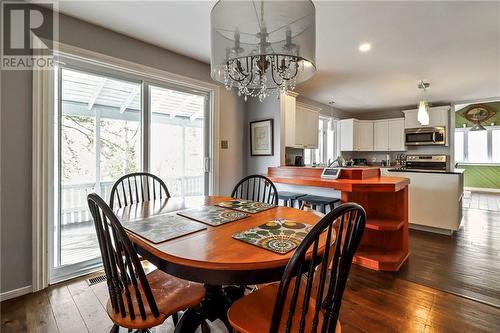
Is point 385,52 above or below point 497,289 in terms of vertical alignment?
above

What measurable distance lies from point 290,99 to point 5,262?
3623 millimetres

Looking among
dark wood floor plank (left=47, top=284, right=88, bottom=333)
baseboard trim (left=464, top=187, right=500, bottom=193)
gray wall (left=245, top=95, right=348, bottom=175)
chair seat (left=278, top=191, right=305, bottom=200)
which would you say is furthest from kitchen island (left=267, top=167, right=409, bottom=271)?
baseboard trim (left=464, top=187, right=500, bottom=193)

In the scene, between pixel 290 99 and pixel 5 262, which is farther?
pixel 290 99

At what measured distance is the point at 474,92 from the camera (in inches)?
180

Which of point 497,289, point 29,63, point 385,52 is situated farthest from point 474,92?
point 29,63

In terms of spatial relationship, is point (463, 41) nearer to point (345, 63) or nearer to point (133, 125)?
point (345, 63)

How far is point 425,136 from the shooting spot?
539cm

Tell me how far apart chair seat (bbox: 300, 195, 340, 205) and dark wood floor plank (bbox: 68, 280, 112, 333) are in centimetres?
208

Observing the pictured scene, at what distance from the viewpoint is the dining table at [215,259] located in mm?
996

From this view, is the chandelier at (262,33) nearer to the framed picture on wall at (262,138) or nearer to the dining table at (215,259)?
the dining table at (215,259)

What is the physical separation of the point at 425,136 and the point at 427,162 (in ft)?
1.98

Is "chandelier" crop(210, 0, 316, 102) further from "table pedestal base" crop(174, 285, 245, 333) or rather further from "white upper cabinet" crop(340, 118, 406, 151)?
"white upper cabinet" crop(340, 118, 406, 151)

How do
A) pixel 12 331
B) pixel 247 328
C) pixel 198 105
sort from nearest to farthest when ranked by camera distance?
1. pixel 247 328
2. pixel 12 331
3. pixel 198 105

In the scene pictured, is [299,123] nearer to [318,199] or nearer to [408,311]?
[318,199]
